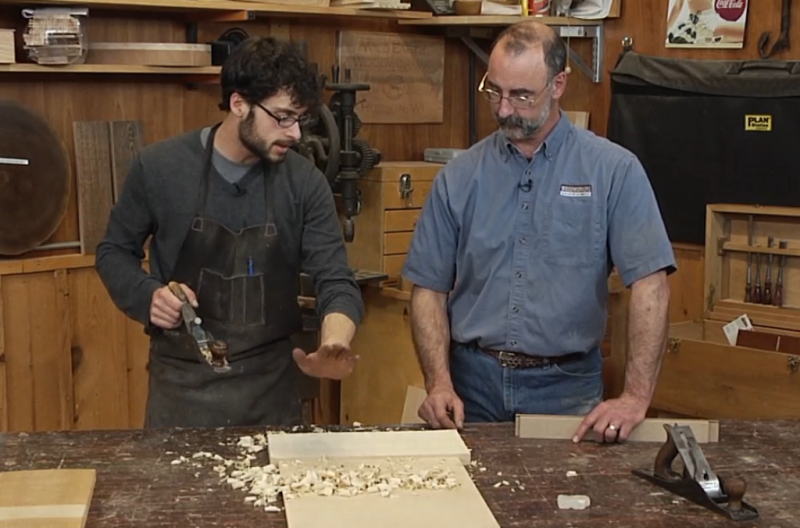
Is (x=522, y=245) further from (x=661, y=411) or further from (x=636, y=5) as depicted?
(x=636, y=5)

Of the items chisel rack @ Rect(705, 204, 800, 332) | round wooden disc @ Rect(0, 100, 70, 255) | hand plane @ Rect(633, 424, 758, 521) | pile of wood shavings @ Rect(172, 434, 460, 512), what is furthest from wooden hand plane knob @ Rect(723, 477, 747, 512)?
round wooden disc @ Rect(0, 100, 70, 255)

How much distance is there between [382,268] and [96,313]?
1044 mm

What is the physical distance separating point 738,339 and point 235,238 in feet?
6.30

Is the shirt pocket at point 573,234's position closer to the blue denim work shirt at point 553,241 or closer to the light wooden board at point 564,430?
the blue denim work shirt at point 553,241

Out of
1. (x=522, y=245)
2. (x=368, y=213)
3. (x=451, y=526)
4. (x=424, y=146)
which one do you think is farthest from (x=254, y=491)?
(x=424, y=146)

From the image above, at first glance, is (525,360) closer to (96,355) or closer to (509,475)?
(509,475)

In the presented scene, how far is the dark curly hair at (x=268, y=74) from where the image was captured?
2666mm

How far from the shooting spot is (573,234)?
2666 millimetres

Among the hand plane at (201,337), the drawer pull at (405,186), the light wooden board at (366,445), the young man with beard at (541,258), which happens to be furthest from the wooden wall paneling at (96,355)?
the light wooden board at (366,445)

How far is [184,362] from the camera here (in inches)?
109

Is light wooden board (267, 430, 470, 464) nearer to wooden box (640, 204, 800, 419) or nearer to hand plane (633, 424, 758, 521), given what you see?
hand plane (633, 424, 758, 521)

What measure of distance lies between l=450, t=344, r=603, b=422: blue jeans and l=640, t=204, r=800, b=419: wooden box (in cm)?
113

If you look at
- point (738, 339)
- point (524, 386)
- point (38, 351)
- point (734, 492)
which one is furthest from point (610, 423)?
point (38, 351)

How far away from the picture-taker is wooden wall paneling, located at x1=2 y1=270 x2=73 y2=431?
371 centimetres
